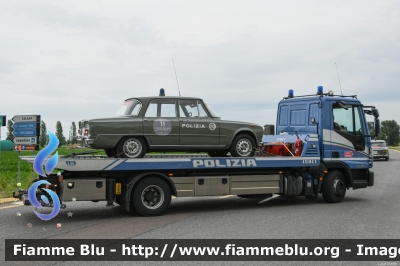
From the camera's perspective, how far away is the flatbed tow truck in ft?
33.2

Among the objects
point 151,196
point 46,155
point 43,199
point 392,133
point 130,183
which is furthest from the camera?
point 392,133

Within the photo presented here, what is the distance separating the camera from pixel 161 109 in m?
11.3

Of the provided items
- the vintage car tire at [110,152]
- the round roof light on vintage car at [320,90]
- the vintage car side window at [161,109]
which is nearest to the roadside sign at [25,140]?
the vintage car tire at [110,152]

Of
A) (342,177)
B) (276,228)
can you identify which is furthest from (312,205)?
(276,228)

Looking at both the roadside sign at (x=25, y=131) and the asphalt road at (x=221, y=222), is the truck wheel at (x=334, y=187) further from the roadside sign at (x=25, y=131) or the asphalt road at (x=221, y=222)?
the roadside sign at (x=25, y=131)

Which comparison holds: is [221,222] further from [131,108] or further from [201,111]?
[131,108]

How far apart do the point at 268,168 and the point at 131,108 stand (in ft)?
11.8

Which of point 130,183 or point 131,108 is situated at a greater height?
point 131,108

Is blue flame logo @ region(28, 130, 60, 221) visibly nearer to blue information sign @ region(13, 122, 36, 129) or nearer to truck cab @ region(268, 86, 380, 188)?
blue information sign @ region(13, 122, 36, 129)

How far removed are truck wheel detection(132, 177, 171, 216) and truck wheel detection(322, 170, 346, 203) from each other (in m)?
4.48

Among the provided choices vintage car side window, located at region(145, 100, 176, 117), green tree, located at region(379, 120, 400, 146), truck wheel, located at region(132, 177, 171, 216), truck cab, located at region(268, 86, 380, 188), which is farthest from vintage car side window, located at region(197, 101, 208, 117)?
green tree, located at region(379, 120, 400, 146)

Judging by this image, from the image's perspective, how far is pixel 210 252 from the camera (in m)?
7.18

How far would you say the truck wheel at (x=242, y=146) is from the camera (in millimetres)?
11938

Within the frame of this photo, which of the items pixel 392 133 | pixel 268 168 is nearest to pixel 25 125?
pixel 268 168
